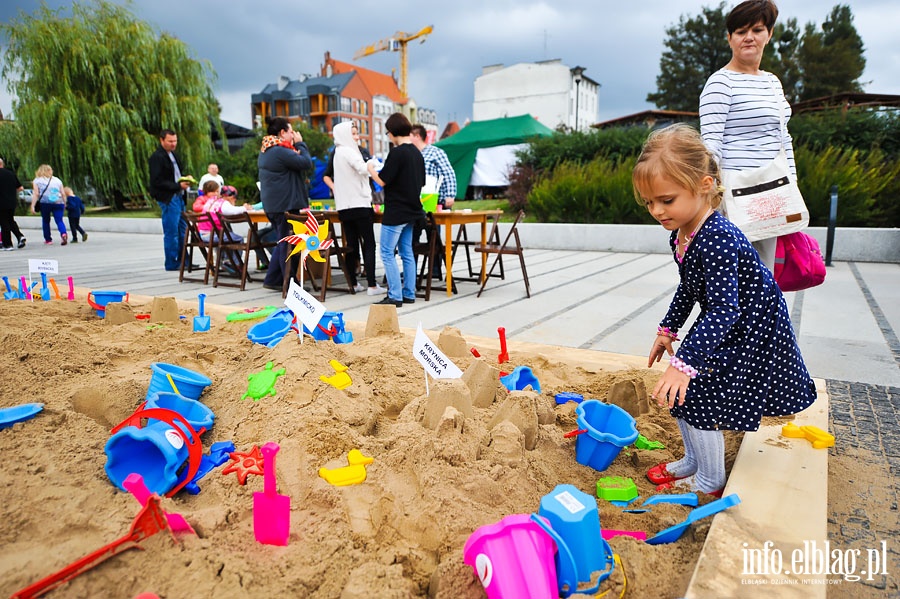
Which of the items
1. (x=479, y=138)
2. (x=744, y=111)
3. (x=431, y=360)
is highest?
(x=479, y=138)

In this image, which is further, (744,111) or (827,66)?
(827,66)

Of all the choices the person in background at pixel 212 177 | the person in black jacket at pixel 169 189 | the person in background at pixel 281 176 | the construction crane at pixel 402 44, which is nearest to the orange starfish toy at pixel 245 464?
the person in background at pixel 281 176

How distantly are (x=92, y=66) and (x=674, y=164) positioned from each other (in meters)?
18.1

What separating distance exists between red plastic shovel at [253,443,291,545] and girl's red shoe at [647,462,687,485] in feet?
3.76

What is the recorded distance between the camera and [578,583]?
1.17 metres

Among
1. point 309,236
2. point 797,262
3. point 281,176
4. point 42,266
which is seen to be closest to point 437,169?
point 281,176

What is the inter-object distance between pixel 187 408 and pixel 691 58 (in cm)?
3495

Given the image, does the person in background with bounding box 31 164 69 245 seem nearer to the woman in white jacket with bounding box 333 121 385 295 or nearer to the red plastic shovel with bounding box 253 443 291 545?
the woman in white jacket with bounding box 333 121 385 295

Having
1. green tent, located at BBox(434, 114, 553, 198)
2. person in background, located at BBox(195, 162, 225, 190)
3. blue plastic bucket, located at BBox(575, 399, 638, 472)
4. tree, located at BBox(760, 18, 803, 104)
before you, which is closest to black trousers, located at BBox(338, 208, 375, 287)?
person in background, located at BBox(195, 162, 225, 190)

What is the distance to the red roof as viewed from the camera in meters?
65.6

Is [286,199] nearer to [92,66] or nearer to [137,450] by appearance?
[137,450]

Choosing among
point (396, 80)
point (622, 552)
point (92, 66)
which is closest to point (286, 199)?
point (622, 552)

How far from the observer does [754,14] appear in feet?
7.75

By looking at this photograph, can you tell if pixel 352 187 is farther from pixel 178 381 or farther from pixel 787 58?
pixel 787 58
